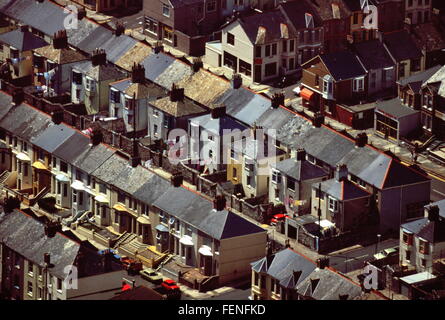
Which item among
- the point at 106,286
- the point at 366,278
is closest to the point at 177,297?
the point at 106,286

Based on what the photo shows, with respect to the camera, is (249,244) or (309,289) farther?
(249,244)

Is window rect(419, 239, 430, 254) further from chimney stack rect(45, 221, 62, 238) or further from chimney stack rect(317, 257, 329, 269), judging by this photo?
chimney stack rect(45, 221, 62, 238)

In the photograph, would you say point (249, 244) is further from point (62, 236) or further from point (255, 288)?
point (62, 236)

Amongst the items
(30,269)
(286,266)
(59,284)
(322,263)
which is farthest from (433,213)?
(30,269)

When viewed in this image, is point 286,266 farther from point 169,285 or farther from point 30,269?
point 30,269

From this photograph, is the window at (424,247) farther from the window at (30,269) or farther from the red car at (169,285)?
the window at (30,269)

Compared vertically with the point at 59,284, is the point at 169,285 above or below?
below
